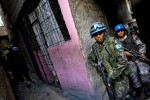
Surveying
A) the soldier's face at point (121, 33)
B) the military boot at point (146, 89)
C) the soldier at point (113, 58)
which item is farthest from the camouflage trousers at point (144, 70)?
the soldier at point (113, 58)

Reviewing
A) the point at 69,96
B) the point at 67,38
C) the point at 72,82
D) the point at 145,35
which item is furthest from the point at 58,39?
the point at 145,35

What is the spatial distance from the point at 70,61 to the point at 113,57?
5.38ft

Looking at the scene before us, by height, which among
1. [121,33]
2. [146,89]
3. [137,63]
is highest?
[121,33]

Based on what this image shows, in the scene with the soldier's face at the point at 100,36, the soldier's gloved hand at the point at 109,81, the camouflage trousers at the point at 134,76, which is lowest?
the camouflage trousers at the point at 134,76

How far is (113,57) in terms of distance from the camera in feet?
12.3

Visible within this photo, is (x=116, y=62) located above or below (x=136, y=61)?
above

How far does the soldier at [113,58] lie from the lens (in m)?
3.66

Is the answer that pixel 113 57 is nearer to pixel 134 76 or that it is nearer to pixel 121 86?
pixel 121 86

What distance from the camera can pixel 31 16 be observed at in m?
7.45

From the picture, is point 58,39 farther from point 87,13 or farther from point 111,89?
point 111,89

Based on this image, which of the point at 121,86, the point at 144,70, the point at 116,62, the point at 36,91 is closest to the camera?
the point at 116,62

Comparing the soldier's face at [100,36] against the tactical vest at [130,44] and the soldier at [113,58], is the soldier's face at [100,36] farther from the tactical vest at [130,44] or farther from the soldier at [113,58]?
the tactical vest at [130,44]

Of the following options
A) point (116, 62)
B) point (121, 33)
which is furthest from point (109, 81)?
point (121, 33)

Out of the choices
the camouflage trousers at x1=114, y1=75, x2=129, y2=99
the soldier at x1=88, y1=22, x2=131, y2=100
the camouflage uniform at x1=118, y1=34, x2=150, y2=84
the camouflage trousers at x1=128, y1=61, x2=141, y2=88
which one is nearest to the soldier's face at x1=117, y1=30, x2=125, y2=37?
the camouflage uniform at x1=118, y1=34, x2=150, y2=84
